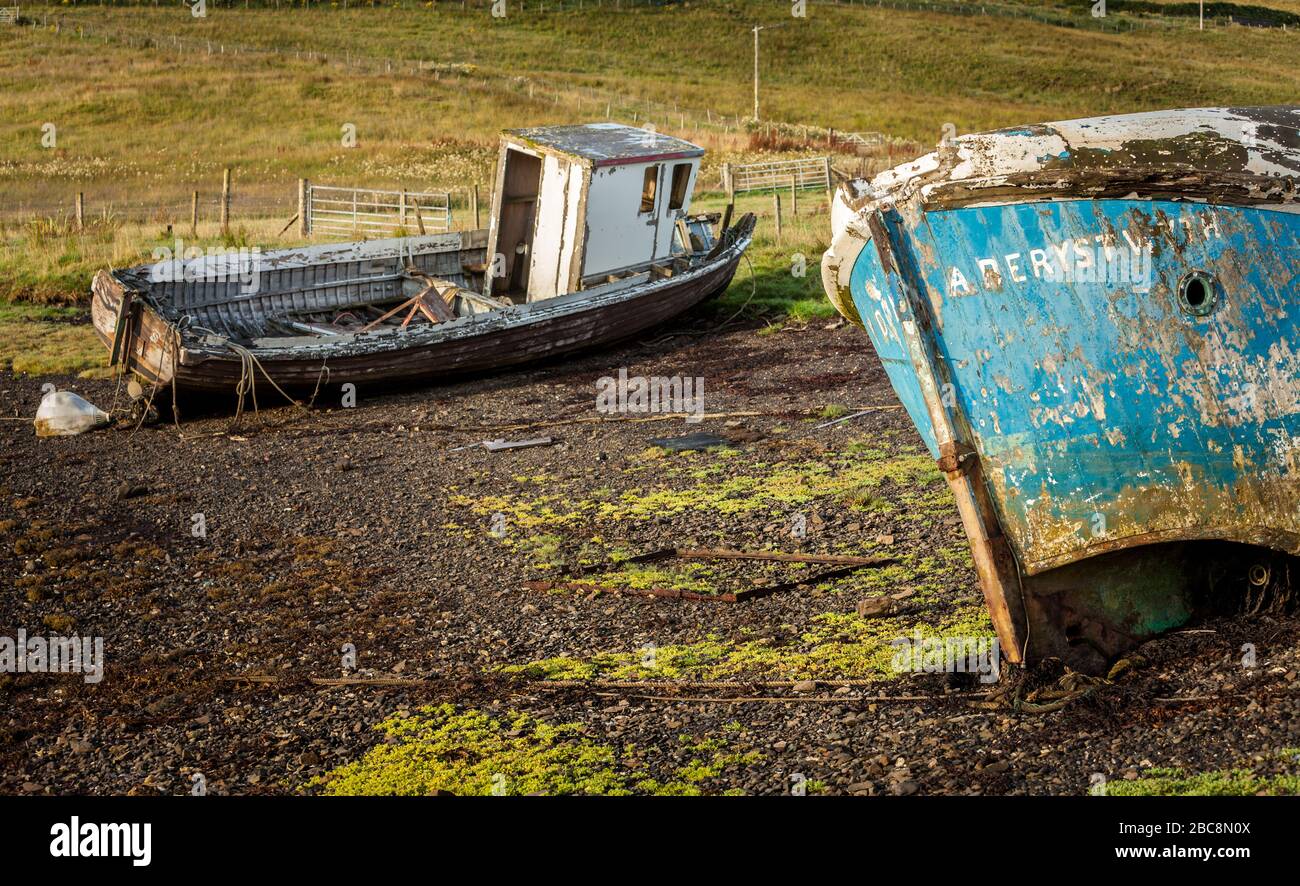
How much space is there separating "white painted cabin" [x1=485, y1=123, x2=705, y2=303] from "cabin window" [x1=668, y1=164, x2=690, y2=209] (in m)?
0.01

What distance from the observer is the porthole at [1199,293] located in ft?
20.4

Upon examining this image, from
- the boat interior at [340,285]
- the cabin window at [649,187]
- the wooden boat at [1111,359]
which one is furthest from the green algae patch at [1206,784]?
the cabin window at [649,187]

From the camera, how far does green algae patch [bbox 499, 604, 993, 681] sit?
22.4ft

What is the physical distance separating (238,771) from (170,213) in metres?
24.7

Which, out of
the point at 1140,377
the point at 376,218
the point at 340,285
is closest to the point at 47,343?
the point at 340,285

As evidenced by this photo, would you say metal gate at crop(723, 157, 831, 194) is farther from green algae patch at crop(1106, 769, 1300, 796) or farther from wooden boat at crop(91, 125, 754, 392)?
green algae patch at crop(1106, 769, 1300, 796)

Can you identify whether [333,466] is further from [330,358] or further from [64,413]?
[64,413]

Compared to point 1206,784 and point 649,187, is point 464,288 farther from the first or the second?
point 1206,784

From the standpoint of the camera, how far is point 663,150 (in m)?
15.9

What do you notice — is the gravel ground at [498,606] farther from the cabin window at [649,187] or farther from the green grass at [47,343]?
the cabin window at [649,187]

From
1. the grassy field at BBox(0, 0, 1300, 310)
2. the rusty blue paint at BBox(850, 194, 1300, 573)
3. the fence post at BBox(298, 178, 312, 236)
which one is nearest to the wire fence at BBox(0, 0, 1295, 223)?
the grassy field at BBox(0, 0, 1300, 310)

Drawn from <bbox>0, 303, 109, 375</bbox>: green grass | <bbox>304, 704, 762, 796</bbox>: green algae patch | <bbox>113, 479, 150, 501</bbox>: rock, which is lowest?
<bbox>304, 704, 762, 796</bbox>: green algae patch

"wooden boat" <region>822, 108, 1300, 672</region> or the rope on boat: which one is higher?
"wooden boat" <region>822, 108, 1300, 672</region>
